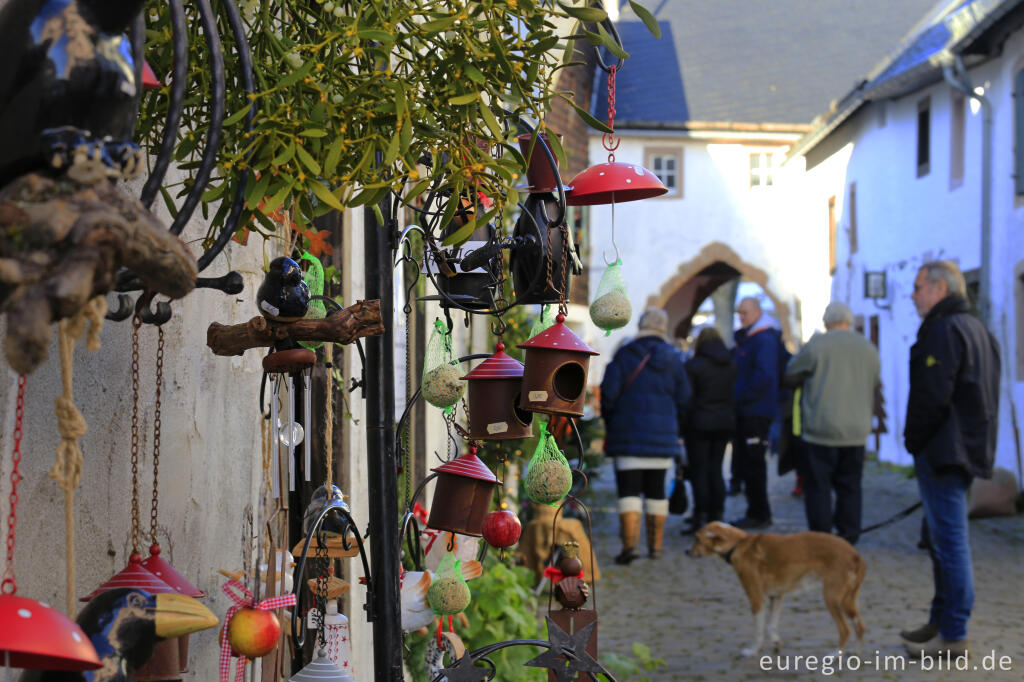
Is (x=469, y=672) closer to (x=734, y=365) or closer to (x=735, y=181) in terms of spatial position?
(x=734, y=365)

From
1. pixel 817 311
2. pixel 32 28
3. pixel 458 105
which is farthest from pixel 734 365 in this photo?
pixel 817 311

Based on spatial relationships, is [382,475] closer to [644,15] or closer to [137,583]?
[137,583]

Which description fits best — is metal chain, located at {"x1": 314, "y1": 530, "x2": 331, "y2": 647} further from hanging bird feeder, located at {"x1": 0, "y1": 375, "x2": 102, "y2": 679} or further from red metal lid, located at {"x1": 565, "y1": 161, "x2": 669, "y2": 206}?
red metal lid, located at {"x1": 565, "y1": 161, "x2": 669, "y2": 206}

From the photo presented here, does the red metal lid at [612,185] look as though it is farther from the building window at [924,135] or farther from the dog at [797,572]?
the building window at [924,135]

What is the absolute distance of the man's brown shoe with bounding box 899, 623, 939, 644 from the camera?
19.4ft

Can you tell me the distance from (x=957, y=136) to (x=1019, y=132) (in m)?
3.09

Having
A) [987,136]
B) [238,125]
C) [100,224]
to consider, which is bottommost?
[100,224]

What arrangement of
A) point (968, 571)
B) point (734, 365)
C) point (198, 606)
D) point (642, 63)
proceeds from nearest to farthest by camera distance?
point (198, 606), point (968, 571), point (734, 365), point (642, 63)

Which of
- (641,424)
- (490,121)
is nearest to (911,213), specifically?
(641,424)

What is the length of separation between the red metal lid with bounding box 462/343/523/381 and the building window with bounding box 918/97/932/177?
16.1 metres

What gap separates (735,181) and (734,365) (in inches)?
687

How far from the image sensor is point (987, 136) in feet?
46.9

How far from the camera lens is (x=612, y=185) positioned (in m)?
2.68

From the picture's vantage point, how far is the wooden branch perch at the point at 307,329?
5.71 feet
